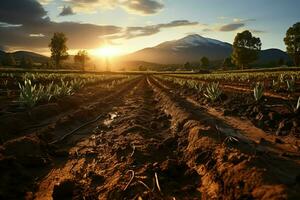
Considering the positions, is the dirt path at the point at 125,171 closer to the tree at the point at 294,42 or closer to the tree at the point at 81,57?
the tree at the point at 294,42

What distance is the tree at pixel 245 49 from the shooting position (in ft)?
231

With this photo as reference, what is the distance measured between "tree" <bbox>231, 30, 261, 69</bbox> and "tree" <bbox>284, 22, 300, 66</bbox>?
6.75 metres

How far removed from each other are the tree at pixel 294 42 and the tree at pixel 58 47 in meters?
55.4

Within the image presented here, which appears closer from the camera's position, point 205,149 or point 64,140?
point 205,149

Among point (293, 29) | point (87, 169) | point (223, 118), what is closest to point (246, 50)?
point (293, 29)

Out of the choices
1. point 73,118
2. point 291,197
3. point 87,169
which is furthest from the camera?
point 73,118

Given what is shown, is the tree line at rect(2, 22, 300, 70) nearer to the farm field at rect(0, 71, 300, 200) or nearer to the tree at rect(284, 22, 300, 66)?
the tree at rect(284, 22, 300, 66)

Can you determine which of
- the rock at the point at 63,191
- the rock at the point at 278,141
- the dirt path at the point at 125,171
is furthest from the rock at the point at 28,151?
the rock at the point at 278,141

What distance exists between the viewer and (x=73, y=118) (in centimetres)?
1002

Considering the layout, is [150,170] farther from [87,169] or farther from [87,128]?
[87,128]

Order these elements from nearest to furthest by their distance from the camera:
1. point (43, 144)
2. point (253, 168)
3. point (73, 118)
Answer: point (253, 168) → point (43, 144) → point (73, 118)

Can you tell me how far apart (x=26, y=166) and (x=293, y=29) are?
6880cm

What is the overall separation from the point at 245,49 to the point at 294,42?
970 cm

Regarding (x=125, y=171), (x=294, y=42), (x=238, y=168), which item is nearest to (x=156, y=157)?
(x=125, y=171)
